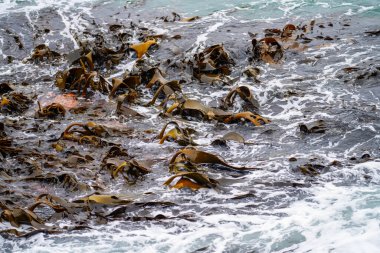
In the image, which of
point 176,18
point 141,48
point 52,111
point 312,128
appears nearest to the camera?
point 312,128

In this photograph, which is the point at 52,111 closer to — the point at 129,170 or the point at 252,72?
the point at 129,170

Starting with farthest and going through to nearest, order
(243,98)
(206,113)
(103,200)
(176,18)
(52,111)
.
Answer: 1. (176,18)
2. (243,98)
3. (52,111)
4. (206,113)
5. (103,200)

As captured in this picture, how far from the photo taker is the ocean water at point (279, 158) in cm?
381

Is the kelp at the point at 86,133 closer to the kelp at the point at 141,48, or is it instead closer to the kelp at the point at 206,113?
the kelp at the point at 206,113

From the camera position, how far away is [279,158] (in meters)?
5.06

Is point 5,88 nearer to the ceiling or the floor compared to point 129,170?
nearer to the ceiling

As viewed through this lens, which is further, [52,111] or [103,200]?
[52,111]

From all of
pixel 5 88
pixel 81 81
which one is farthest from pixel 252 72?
pixel 5 88

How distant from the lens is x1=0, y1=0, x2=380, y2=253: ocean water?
3814mm

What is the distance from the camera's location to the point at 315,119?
230 inches

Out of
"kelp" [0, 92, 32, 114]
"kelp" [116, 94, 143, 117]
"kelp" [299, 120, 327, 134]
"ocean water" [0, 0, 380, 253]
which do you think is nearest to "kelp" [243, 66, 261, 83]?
"ocean water" [0, 0, 380, 253]

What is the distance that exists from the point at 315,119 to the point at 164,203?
90.5 inches

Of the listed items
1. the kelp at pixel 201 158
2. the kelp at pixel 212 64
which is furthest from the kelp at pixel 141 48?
the kelp at pixel 201 158

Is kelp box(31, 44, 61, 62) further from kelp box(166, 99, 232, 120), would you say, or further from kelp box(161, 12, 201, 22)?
kelp box(166, 99, 232, 120)
